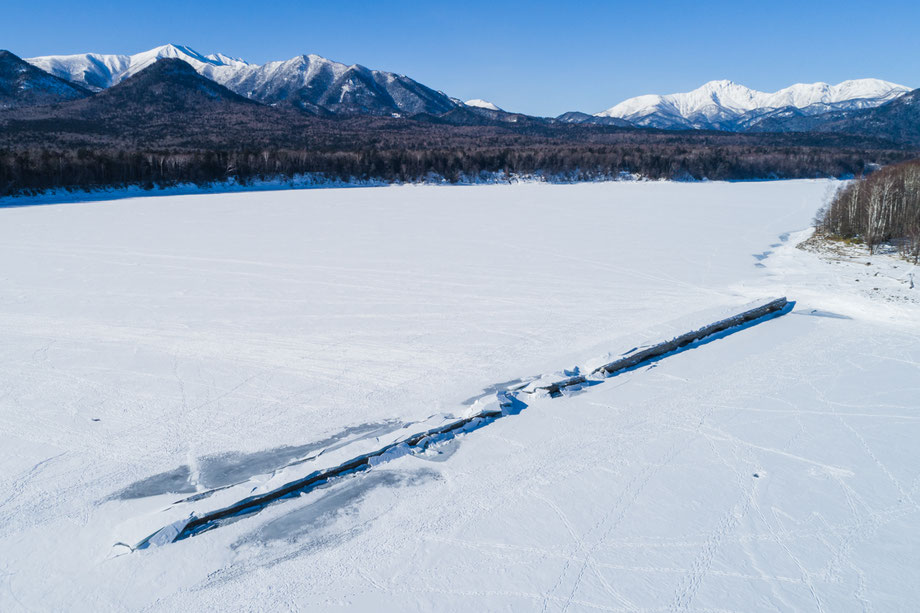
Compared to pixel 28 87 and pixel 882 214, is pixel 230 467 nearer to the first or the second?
pixel 882 214

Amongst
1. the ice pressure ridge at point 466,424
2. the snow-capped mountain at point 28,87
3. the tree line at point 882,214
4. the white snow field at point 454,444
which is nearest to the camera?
the white snow field at point 454,444

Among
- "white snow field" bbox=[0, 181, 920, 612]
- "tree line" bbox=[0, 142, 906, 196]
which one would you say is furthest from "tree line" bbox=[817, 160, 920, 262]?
"tree line" bbox=[0, 142, 906, 196]

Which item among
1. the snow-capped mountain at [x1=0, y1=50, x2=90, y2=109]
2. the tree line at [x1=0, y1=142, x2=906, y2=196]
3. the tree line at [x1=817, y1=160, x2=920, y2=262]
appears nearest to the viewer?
the tree line at [x1=817, y1=160, x2=920, y2=262]

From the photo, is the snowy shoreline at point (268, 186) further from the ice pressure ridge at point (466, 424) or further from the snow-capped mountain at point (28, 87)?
the snow-capped mountain at point (28, 87)

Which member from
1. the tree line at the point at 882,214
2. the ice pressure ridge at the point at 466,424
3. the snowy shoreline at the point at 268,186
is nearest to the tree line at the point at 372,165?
the snowy shoreline at the point at 268,186

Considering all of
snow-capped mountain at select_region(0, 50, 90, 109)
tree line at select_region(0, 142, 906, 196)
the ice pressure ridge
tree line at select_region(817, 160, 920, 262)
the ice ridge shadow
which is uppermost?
snow-capped mountain at select_region(0, 50, 90, 109)

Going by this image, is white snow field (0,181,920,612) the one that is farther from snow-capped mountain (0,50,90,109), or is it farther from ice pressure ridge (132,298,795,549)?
snow-capped mountain (0,50,90,109)
